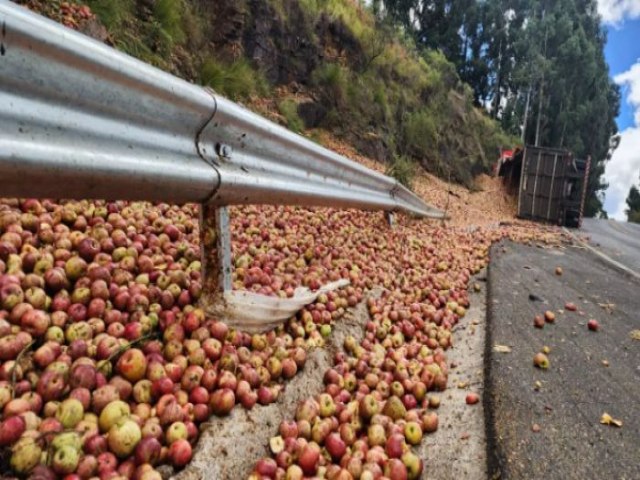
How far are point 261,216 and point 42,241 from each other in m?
2.07

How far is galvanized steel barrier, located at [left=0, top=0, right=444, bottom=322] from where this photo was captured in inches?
51.3

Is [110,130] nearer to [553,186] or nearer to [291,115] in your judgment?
[291,115]

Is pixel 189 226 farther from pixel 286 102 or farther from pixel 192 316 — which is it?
pixel 286 102

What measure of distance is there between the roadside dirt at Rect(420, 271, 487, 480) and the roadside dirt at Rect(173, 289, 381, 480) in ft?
2.18

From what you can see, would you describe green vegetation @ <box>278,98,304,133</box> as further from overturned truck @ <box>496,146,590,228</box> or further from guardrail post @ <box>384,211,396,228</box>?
overturned truck @ <box>496,146,590,228</box>

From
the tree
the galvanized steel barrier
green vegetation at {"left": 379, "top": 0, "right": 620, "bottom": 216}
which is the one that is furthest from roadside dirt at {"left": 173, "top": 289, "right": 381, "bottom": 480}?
the tree

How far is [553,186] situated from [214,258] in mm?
14843

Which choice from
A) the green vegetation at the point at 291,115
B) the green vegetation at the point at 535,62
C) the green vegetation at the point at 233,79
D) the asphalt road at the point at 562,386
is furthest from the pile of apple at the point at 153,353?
the green vegetation at the point at 535,62

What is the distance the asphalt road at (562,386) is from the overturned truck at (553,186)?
427 inches

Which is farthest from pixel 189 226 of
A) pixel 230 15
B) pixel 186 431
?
pixel 230 15

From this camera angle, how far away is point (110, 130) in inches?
63.9

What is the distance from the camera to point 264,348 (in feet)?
7.34

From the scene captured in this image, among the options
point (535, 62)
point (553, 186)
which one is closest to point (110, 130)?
point (553, 186)

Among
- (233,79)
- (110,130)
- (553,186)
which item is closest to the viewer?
(110,130)
